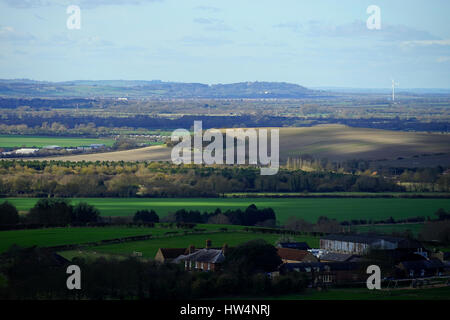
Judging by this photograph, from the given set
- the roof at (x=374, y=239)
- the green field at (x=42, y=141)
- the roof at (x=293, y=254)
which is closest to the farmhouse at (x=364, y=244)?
the roof at (x=374, y=239)

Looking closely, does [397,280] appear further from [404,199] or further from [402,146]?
[402,146]

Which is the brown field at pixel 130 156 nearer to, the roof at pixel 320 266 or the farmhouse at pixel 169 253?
the farmhouse at pixel 169 253

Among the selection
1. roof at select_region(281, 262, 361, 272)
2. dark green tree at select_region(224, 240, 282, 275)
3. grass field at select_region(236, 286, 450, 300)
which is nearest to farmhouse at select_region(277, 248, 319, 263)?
roof at select_region(281, 262, 361, 272)

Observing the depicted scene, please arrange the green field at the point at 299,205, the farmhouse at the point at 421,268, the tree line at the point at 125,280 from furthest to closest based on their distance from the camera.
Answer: the green field at the point at 299,205
the farmhouse at the point at 421,268
the tree line at the point at 125,280

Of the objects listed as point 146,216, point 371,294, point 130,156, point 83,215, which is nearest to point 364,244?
point 371,294

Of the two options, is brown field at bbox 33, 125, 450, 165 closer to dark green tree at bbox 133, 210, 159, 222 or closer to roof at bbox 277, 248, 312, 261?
dark green tree at bbox 133, 210, 159, 222

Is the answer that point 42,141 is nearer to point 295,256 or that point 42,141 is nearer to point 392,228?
point 392,228
